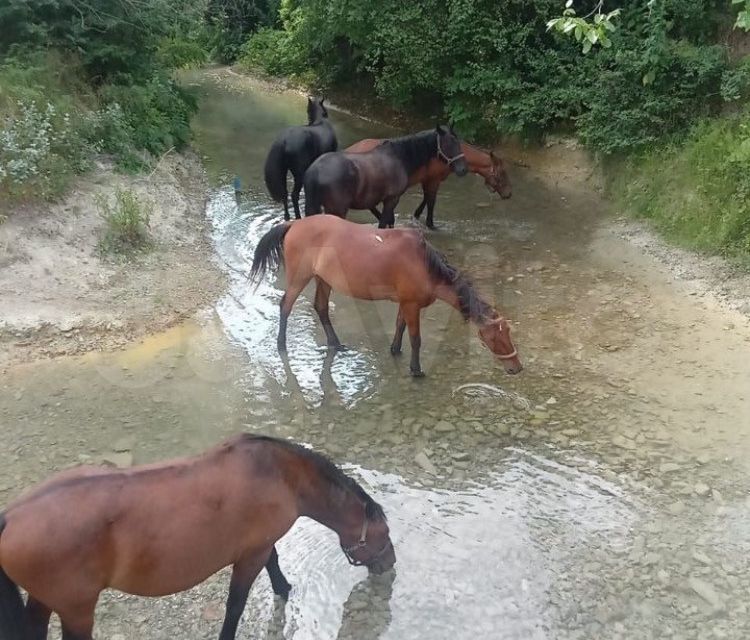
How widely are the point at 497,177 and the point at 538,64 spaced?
2.81m

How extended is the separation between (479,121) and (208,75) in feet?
52.4

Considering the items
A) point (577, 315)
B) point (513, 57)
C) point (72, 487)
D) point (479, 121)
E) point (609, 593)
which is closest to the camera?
point (72, 487)

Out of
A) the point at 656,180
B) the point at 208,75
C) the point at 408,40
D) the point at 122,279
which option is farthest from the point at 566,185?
the point at 208,75

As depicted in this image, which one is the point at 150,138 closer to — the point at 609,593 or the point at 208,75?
the point at 609,593

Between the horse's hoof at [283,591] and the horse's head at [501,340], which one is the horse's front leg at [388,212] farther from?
the horse's hoof at [283,591]

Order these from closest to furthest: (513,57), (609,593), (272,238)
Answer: (609,593)
(272,238)
(513,57)

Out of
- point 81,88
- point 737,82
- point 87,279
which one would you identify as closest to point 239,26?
point 81,88

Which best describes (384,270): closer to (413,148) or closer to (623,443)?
(623,443)

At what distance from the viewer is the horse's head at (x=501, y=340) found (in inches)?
222

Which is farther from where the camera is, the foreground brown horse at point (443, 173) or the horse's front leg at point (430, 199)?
the horse's front leg at point (430, 199)

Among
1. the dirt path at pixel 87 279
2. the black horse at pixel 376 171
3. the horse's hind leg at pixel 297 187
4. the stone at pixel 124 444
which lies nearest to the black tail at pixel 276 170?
the horse's hind leg at pixel 297 187

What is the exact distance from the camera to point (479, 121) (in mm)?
12133

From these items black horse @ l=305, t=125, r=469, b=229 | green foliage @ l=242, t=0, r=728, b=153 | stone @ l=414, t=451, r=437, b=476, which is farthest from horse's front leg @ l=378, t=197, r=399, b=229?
stone @ l=414, t=451, r=437, b=476

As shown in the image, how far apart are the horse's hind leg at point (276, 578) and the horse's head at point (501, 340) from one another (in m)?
2.63
